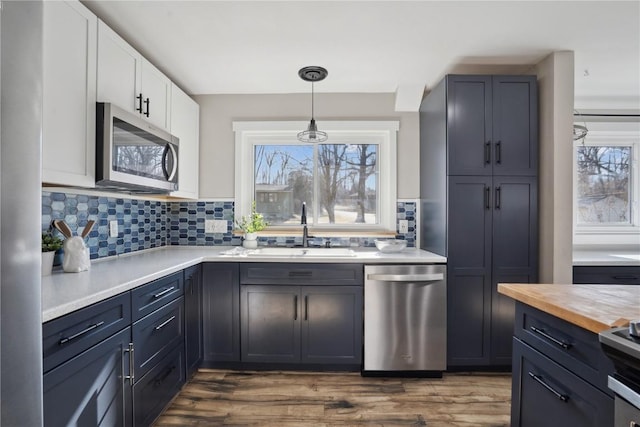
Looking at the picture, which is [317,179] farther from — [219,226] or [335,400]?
[335,400]

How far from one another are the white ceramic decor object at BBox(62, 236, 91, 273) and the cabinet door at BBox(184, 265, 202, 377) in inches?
23.1

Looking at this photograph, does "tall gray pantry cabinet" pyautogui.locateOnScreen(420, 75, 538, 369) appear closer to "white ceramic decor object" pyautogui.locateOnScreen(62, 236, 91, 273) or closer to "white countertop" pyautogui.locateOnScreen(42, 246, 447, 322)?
"white countertop" pyautogui.locateOnScreen(42, 246, 447, 322)

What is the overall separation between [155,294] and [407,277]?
1.63 meters

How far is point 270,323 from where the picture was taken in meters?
2.44

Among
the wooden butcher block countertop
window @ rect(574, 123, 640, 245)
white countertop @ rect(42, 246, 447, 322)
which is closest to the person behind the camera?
the wooden butcher block countertop

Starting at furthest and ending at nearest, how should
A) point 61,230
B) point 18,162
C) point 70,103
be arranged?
point 61,230 < point 70,103 < point 18,162

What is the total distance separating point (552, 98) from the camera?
7.77ft

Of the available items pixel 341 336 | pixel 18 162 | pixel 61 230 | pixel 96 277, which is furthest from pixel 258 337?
pixel 18 162

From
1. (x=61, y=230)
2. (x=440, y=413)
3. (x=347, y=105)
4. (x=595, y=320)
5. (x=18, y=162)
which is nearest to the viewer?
(x=18, y=162)

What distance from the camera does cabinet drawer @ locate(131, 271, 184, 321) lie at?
1.59m

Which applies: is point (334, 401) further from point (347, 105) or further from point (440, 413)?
point (347, 105)

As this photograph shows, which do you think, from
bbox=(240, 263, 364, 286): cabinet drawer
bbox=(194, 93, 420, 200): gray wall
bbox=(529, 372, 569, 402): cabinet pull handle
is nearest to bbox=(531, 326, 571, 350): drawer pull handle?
bbox=(529, 372, 569, 402): cabinet pull handle

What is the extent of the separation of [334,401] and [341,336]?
1.45 feet

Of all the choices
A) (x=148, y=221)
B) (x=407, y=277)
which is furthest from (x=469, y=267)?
(x=148, y=221)
